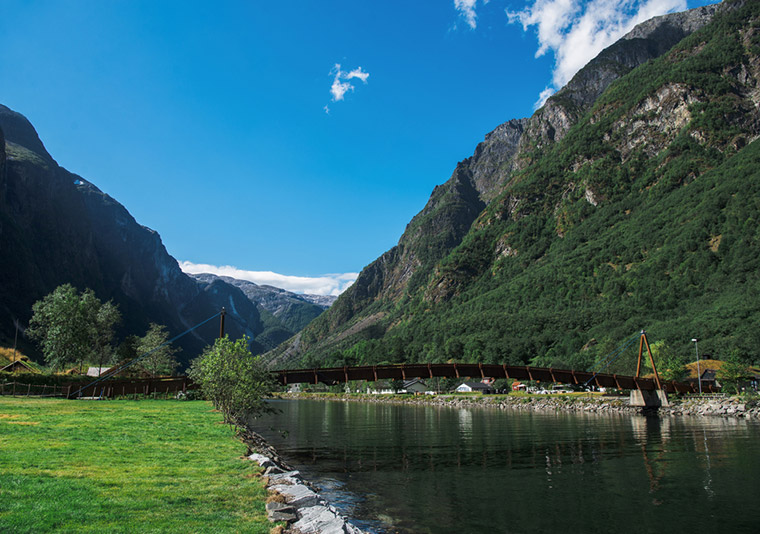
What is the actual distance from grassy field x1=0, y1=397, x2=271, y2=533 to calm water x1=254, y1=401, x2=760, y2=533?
203 inches

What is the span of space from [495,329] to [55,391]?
166 metres

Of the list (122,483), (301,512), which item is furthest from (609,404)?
(122,483)

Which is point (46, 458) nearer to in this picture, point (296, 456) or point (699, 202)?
point (296, 456)

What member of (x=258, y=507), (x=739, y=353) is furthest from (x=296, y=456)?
(x=739, y=353)

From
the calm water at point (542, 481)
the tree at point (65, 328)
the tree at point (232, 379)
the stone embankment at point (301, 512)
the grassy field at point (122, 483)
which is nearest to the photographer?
the grassy field at point (122, 483)

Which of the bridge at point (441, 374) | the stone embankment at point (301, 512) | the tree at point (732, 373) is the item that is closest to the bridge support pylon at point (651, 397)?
the bridge at point (441, 374)

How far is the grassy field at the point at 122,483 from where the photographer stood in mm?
9898

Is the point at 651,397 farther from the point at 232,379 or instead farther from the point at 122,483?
the point at 122,483

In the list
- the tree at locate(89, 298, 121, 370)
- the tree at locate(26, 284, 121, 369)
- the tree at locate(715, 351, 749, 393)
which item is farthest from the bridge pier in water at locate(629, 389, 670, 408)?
the tree at locate(89, 298, 121, 370)

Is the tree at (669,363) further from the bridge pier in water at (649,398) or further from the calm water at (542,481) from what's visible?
the calm water at (542,481)

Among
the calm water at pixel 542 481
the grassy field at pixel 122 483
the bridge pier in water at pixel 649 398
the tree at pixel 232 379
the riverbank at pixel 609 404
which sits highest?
the tree at pixel 232 379

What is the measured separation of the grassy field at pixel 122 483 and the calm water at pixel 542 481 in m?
5.16

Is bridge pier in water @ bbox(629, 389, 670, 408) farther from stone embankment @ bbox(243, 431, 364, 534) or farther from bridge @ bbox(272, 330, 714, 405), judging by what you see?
stone embankment @ bbox(243, 431, 364, 534)

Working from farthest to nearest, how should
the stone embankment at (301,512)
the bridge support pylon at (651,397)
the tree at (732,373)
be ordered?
the tree at (732,373)
the bridge support pylon at (651,397)
the stone embankment at (301,512)
